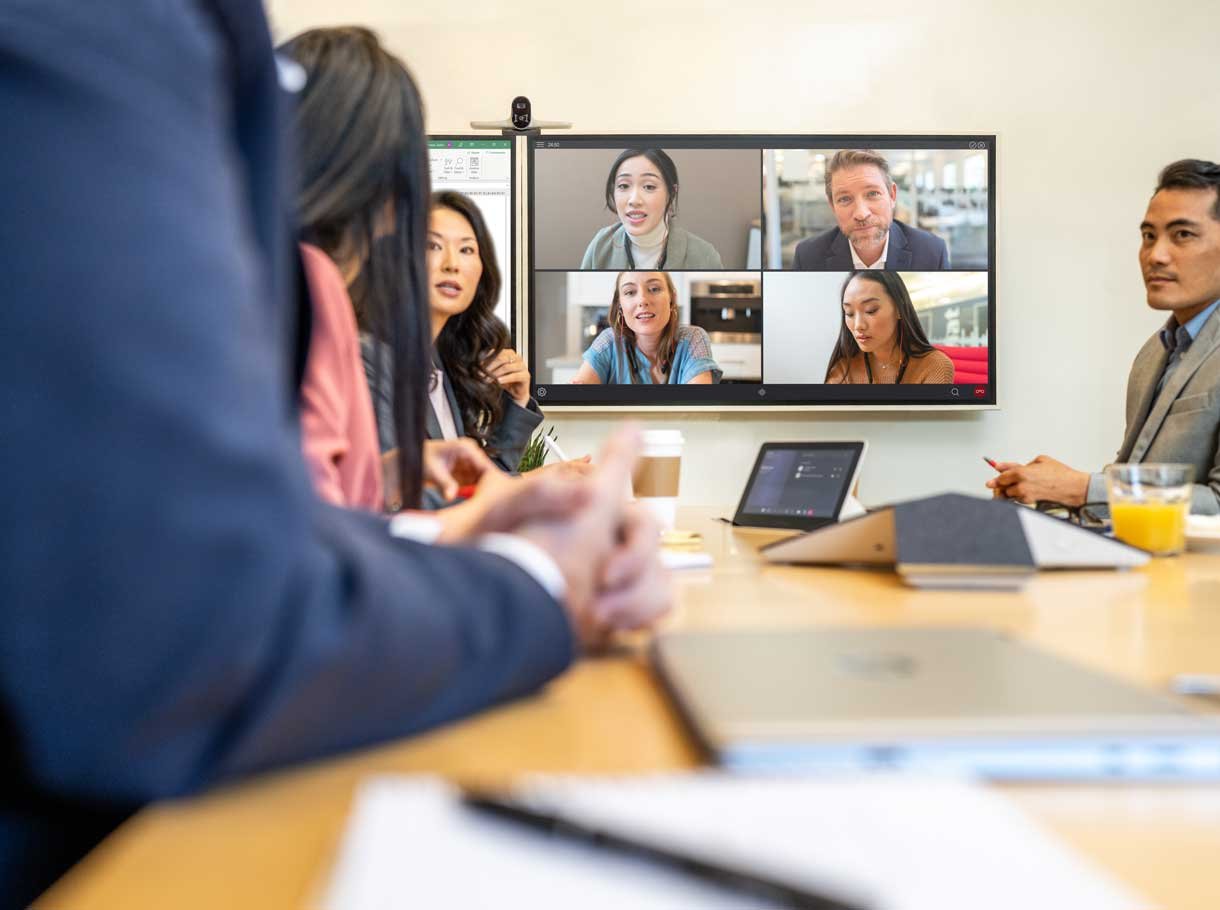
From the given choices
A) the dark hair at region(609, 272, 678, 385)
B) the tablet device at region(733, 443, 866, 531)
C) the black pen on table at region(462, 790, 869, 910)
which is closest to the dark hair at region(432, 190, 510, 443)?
the dark hair at region(609, 272, 678, 385)

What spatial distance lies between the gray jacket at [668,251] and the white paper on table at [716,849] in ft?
11.5

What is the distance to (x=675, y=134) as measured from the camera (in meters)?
3.77

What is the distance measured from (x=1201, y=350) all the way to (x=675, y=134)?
1.70 metres

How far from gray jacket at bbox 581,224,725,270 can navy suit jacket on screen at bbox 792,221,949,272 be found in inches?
11.4

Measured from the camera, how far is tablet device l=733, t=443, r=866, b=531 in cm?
159

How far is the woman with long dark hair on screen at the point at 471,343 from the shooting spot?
108 inches

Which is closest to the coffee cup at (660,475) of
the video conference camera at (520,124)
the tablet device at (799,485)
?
the tablet device at (799,485)

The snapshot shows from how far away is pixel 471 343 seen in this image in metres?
3.13

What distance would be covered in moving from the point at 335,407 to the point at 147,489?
647 mm

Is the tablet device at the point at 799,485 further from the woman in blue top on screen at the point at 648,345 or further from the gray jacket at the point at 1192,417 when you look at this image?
the woman in blue top on screen at the point at 648,345

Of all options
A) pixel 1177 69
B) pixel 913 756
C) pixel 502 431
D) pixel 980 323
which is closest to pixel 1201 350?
pixel 980 323

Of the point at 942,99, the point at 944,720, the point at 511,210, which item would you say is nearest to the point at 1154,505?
the point at 944,720

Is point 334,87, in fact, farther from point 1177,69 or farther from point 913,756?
point 1177,69

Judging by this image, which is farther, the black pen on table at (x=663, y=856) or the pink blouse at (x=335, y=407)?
the pink blouse at (x=335, y=407)
